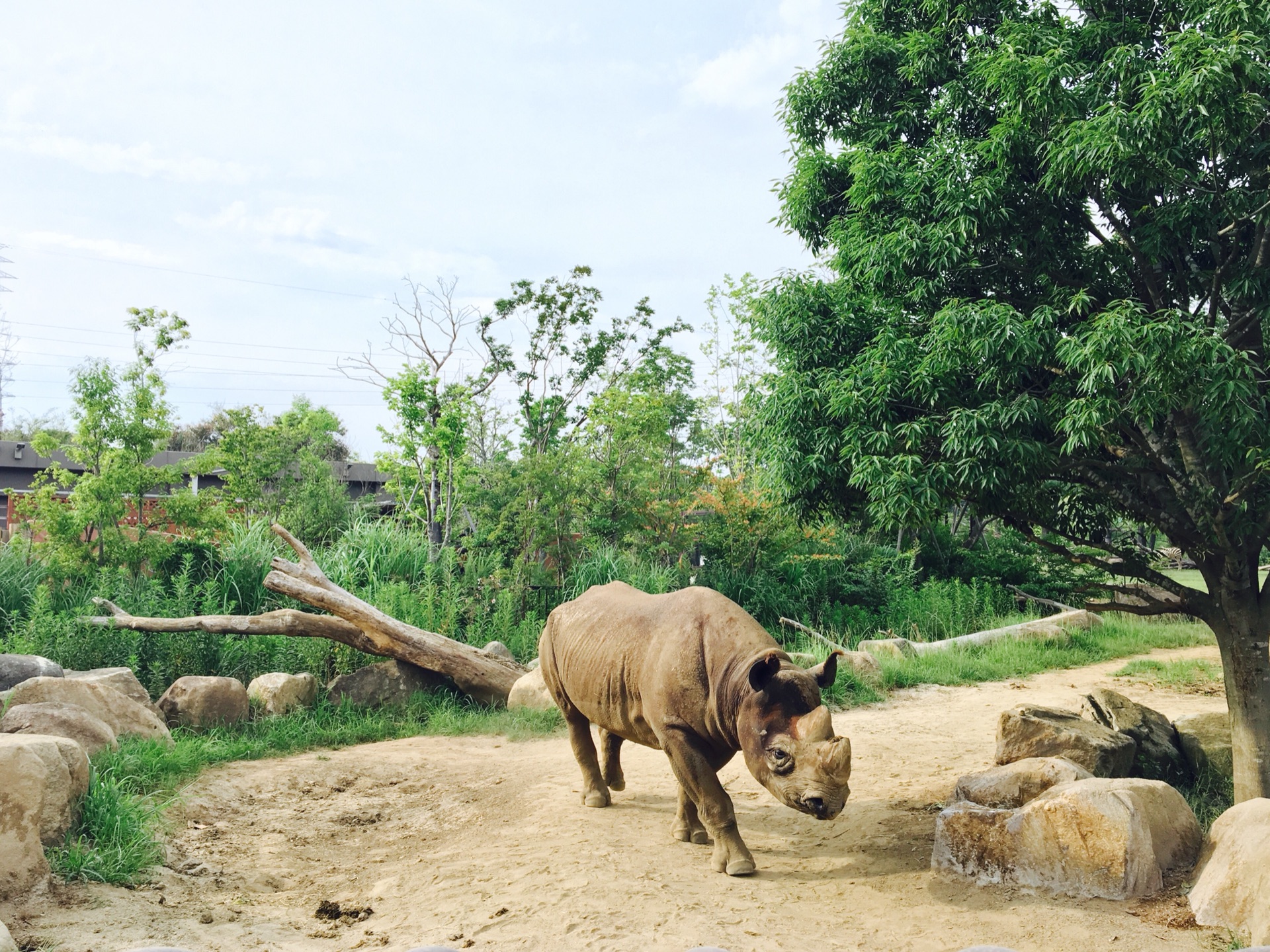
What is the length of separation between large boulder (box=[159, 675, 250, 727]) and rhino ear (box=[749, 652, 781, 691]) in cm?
623

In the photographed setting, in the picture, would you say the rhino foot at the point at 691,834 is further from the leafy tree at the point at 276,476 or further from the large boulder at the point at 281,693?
the leafy tree at the point at 276,476

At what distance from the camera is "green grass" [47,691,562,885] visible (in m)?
5.14

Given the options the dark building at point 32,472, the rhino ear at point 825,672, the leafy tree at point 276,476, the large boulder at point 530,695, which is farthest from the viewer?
the dark building at point 32,472

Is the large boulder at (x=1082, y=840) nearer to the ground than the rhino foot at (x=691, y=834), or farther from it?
farther from it

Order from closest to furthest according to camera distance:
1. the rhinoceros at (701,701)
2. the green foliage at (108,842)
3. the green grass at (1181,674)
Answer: the rhinoceros at (701,701) → the green foliage at (108,842) → the green grass at (1181,674)

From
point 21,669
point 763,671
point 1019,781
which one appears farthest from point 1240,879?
point 21,669

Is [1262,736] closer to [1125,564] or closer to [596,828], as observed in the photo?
[1125,564]

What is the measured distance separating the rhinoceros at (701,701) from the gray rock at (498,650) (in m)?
3.98

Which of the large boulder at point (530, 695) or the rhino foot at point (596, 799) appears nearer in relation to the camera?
the rhino foot at point (596, 799)

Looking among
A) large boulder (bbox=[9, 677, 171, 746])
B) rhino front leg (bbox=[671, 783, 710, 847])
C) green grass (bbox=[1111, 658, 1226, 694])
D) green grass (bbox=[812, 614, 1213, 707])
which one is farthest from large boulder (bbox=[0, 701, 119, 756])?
green grass (bbox=[1111, 658, 1226, 694])

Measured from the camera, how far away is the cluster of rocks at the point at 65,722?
4.68m

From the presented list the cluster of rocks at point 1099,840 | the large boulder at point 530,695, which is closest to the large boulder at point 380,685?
the large boulder at point 530,695

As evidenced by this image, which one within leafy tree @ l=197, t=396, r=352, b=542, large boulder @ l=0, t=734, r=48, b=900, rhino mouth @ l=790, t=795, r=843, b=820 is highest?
leafy tree @ l=197, t=396, r=352, b=542

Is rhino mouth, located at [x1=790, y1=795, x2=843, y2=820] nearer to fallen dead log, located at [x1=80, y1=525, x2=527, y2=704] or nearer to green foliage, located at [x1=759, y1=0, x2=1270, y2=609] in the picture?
green foliage, located at [x1=759, y1=0, x2=1270, y2=609]
